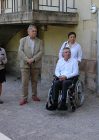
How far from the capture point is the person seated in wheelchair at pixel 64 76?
6902 mm

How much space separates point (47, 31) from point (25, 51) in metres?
3.15

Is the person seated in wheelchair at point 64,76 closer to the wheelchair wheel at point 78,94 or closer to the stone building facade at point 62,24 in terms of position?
the wheelchair wheel at point 78,94

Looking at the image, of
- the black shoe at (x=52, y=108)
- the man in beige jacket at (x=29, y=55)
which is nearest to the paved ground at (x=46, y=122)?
the black shoe at (x=52, y=108)

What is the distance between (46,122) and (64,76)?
1.15 metres

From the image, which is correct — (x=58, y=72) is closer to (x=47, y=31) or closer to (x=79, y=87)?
(x=79, y=87)

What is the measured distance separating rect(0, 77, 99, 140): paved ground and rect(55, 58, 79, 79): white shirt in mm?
738

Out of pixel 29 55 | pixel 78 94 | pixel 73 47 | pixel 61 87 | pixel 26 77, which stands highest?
pixel 73 47

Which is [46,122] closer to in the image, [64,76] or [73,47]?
[64,76]

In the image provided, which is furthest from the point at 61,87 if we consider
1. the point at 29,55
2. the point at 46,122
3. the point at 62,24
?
the point at 62,24

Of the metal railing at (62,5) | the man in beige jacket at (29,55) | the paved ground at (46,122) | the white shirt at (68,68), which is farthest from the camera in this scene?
the metal railing at (62,5)

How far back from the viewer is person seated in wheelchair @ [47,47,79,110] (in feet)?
22.6

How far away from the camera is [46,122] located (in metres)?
6.31

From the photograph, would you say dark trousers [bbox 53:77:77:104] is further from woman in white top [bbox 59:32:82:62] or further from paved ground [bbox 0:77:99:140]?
woman in white top [bbox 59:32:82:62]

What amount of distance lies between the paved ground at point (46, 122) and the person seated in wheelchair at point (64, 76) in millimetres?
219
